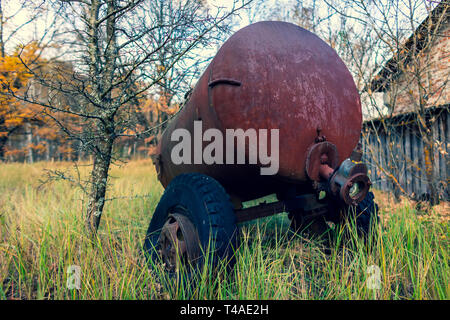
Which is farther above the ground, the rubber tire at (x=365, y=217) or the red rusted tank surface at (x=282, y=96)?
the red rusted tank surface at (x=282, y=96)

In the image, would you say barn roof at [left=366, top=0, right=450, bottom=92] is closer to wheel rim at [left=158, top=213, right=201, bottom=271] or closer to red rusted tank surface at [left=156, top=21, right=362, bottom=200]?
red rusted tank surface at [left=156, top=21, right=362, bottom=200]

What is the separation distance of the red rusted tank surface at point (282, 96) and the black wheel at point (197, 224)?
28cm

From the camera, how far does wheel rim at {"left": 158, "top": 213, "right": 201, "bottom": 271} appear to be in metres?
1.80

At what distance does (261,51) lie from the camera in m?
1.76

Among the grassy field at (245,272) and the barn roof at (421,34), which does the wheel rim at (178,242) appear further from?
the barn roof at (421,34)

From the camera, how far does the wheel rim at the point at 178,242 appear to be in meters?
1.80

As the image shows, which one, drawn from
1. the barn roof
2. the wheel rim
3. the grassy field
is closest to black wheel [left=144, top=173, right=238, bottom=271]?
the wheel rim

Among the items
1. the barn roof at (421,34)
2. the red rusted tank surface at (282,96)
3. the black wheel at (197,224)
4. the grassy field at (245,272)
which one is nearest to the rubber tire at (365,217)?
the grassy field at (245,272)

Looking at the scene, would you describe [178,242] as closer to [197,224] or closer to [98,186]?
[197,224]

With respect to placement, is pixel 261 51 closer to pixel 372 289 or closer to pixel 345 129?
pixel 345 129

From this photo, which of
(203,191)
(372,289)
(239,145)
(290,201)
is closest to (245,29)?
(239,145)

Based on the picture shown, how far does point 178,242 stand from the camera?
6.21ft

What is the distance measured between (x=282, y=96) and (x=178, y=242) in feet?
4.36

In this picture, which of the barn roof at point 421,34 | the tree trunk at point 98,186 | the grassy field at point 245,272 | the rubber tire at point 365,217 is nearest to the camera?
the grassy field at point 245,272
